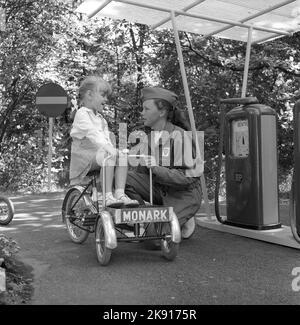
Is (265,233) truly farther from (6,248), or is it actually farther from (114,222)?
(6,248)

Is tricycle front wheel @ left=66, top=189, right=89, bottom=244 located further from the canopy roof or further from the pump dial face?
the canopy roof

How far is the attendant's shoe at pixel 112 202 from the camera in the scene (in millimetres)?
4266

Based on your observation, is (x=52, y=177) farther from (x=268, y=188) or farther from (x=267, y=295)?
(x=267, y=295)

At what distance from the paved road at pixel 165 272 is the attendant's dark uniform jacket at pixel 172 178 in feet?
Result: 1.40

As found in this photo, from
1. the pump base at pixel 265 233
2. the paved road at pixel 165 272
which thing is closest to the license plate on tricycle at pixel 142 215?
the paved road at pixel 165 272

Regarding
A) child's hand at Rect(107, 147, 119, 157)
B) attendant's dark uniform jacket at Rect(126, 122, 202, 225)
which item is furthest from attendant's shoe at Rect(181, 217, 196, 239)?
child's hand at Rect(107, 147, 119, 157)

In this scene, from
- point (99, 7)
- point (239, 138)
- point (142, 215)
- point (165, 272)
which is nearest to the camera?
point (165, 272)

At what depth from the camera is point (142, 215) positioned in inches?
163

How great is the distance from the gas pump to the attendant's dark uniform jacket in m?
0.58

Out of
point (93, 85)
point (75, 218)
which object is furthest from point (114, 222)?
point (93, 85)

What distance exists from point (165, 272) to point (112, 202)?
2.38 ft

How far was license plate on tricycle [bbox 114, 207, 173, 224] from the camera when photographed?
410 centimetres

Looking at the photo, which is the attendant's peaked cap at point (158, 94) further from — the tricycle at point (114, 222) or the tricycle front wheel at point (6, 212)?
the tricycle front wheel at point (6, 212)
